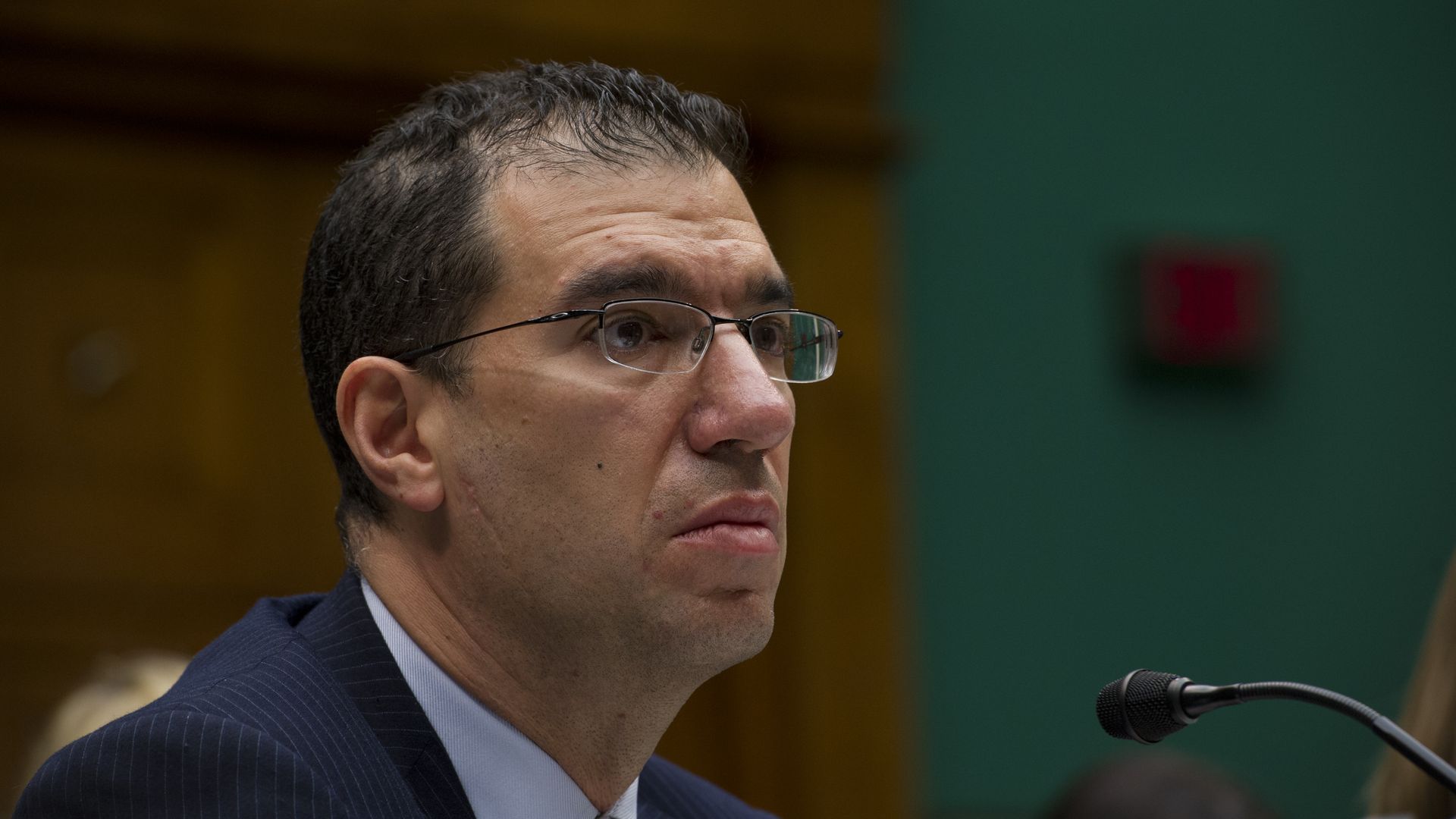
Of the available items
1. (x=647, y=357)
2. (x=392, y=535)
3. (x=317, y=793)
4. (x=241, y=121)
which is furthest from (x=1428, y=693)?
(x=241, y=121)

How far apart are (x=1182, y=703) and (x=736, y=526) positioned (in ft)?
1.59

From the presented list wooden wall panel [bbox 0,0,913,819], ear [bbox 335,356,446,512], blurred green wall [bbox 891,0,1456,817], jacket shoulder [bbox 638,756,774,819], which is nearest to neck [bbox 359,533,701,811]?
ear [bbox 335,356,446,512]

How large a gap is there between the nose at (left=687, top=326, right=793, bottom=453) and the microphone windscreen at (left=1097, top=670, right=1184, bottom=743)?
0.44 m

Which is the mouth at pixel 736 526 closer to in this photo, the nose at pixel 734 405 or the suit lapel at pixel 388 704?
the nose at pixel 734 405

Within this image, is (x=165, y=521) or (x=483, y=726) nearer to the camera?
(x=483, y=726)

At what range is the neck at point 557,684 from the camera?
6.17 feet

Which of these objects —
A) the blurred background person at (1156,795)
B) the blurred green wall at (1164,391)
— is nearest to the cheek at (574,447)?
the blurred background person at (1156,795)

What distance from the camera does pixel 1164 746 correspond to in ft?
14.8

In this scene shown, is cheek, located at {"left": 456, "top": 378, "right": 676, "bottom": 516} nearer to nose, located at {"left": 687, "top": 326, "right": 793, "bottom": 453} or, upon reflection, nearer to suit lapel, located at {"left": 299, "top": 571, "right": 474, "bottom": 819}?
nose, located at {"left": 687, "top": 326, "right": 793, "bottom": 453}

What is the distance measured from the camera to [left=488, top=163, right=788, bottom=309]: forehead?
1895mm

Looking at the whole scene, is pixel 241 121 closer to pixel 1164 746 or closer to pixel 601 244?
pixel 601 244

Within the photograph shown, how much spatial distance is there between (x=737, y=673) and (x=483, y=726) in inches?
99.4

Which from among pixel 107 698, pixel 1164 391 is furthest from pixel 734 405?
pixel 1164 391

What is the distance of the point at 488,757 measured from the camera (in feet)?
6.09
